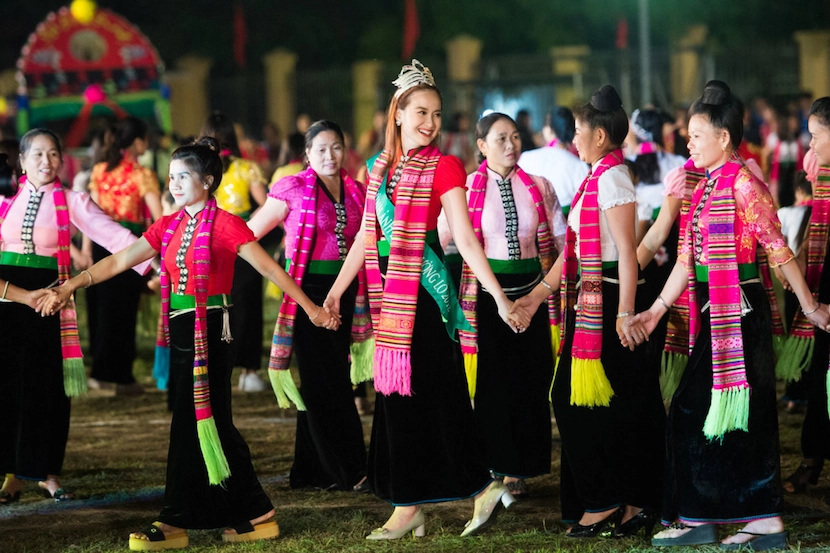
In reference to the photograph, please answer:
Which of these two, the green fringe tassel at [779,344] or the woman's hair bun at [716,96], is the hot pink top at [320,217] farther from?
the green fringe tassel at [779,344]

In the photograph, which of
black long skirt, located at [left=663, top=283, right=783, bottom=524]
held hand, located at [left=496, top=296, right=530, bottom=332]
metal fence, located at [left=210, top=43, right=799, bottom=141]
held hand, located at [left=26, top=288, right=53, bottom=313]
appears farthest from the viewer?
metal fence, located at [left=210, top=43, right=799, bottom=141]

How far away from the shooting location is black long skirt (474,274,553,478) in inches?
239

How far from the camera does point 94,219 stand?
21.0 ft

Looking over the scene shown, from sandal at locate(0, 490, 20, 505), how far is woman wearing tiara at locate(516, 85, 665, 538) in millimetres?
2896

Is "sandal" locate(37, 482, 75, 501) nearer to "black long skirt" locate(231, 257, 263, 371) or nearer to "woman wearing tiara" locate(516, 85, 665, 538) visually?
"woman wearing tiara" locate(516, 85, 665, 538)

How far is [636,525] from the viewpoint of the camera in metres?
5.46

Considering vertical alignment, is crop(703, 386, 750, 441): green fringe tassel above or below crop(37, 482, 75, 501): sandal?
above

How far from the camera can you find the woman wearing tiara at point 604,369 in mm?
5309

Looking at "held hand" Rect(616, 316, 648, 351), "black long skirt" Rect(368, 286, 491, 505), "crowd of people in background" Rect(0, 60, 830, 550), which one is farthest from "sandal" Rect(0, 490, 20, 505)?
"held hand" Rect(616, 316, 648, 351)

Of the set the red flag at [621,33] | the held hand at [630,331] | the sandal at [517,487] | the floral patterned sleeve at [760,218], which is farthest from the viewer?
the red flag at [621,33]

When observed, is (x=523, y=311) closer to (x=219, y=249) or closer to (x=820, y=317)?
(x=820, y=317)

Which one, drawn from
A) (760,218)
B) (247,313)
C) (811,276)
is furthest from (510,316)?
(247,313)

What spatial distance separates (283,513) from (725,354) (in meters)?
2.32

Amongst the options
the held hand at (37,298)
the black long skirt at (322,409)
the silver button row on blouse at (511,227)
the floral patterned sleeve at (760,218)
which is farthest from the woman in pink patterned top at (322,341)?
the floral patterned sleeve at (760,218)
